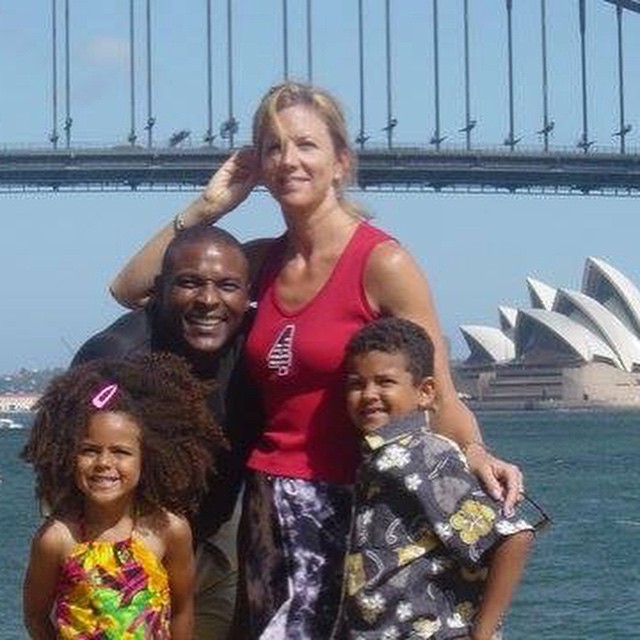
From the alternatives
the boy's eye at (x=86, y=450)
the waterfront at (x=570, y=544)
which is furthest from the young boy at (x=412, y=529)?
the waterfront at (x=570, y=544)

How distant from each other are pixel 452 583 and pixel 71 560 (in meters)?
0.42

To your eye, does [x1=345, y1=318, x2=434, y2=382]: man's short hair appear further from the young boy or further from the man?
the man

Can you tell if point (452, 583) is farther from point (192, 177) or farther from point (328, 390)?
point (192, 177)

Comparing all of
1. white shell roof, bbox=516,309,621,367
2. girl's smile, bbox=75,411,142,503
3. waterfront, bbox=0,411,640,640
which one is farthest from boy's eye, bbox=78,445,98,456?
white shell roof, bbox=516,309,621,367

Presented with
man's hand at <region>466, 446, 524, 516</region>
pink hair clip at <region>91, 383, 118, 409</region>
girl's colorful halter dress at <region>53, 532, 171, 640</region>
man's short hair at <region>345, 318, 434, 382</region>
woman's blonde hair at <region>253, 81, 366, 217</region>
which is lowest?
girl's colorful halter dress at <region>53, 532, 171, 640</region>

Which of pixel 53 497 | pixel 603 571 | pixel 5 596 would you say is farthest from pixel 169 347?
pixel 603 571

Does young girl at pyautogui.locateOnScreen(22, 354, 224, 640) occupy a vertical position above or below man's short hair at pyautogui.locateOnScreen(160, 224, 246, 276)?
below

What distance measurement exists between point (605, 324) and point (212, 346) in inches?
2033

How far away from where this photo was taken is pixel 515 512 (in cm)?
229

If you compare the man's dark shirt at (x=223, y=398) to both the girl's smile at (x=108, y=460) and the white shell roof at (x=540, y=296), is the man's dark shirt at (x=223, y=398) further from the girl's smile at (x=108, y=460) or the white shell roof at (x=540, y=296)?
the white shell roof at (x=540, y=296)

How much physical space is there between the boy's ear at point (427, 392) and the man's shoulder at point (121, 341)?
35cm

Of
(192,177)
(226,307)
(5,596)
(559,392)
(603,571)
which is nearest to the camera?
(226,307)

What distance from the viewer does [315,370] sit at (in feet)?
7.87

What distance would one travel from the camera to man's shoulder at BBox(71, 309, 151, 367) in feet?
8.30
